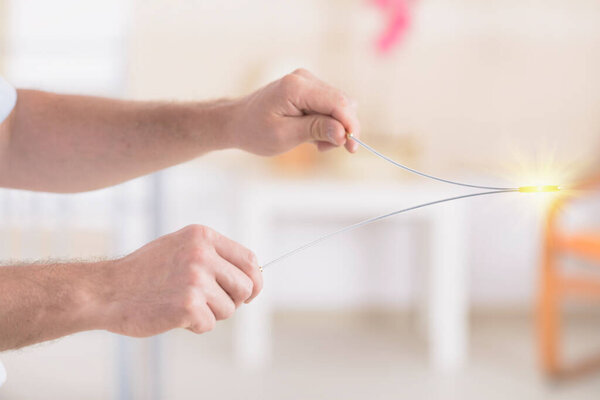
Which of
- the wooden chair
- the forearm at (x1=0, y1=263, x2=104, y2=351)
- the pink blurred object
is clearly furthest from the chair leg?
the forearm at (x1=0, y1=263, x2=104, y2=351)

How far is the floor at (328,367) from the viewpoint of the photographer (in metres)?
1.96

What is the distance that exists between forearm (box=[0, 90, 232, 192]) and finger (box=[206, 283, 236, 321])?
0.32 metres

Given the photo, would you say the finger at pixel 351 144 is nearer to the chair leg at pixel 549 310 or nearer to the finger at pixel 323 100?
the finger at pixel 323 100

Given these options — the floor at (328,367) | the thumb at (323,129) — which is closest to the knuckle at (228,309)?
the thumb at (323,129)

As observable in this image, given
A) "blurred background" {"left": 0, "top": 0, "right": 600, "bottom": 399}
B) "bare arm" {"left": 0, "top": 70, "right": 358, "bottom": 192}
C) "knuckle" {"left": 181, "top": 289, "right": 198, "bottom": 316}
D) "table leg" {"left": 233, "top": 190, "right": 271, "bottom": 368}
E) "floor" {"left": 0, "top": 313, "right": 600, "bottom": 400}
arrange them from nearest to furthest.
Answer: "knuckle" {"left": 181, "top": 289, "right": 198, "bottom": 316} → "bare arm" {"left": 0, "top": 70, "right": 358, "bottom": 192} → "floor" {"left": 0, "top": 313, "right": 600, "bottom": 400} → "table leg" {"left": 233, "top": 190, "right": 271, "bottom": 368} → "blurred background" {"left": 0, "top": 0, "right": 600, "bottom": 399}

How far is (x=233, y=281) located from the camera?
1.93ft

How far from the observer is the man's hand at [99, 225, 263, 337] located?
Answer: 0.55 m

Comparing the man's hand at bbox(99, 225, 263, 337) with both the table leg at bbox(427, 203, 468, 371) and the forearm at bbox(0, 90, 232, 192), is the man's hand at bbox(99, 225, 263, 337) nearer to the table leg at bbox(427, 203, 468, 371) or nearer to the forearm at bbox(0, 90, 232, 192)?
→ the forearm at bbox(0, 90, 232, 192)

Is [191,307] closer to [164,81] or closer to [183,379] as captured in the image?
[183,379]

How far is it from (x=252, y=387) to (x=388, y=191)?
75cm

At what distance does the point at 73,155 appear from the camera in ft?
2.94

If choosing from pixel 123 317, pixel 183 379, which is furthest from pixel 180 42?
pixel 123 317

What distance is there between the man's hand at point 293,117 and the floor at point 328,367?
1299 mm

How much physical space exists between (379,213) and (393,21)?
→ 776 mm
